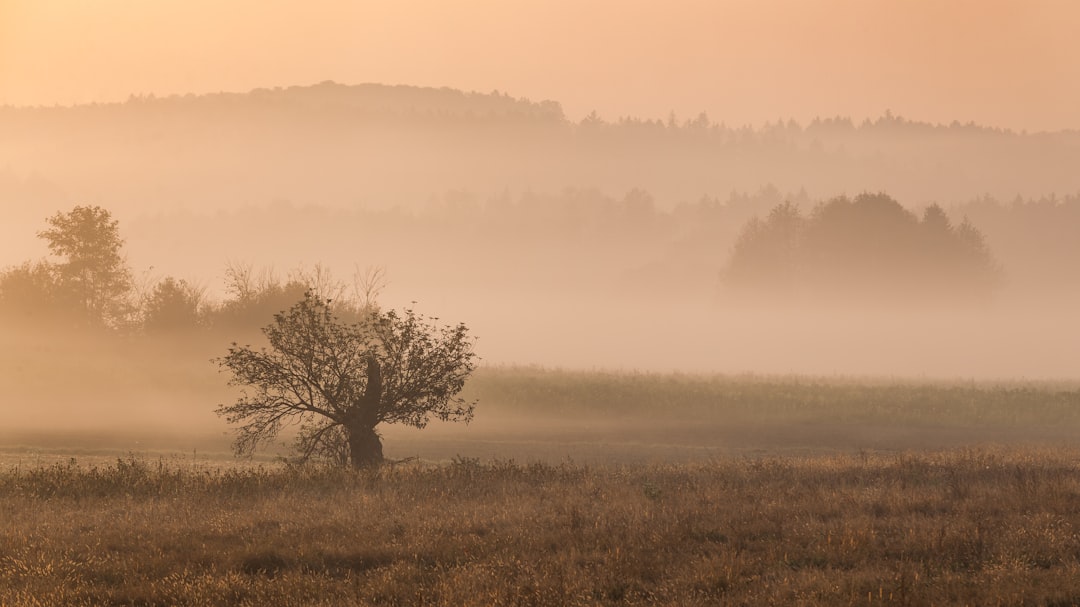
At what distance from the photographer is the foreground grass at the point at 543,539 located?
15281 millimetres

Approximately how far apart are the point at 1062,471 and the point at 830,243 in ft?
366

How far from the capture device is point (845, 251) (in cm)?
13500

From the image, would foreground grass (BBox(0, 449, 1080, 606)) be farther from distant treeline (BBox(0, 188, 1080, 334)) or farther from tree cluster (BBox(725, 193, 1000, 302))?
tree cluster (BBox(725, 193, 1000, 302))

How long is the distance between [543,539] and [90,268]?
257ft

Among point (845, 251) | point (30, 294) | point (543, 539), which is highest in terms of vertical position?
point (845, 251)

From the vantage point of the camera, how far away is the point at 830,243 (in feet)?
446

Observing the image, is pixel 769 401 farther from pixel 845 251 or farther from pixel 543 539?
pixel 845 251

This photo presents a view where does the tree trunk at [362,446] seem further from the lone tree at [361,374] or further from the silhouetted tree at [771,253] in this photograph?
the silhouetted tree at [771,253]

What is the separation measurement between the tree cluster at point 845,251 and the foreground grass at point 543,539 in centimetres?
11044

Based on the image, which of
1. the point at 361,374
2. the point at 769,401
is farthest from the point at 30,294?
the point at 361,374

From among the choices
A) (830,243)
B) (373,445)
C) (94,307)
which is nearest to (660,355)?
(830,243)

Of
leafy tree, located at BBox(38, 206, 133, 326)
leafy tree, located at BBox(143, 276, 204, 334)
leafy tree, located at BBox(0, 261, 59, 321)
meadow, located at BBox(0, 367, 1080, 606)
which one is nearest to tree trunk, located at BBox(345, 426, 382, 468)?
meadow, located at BBox(0, 367, 1080, 606)

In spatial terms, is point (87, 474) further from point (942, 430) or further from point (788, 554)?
point (942, 430)

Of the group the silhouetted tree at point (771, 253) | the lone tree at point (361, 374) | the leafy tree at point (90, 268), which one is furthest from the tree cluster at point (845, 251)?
the lone tree at point (361, 374)
